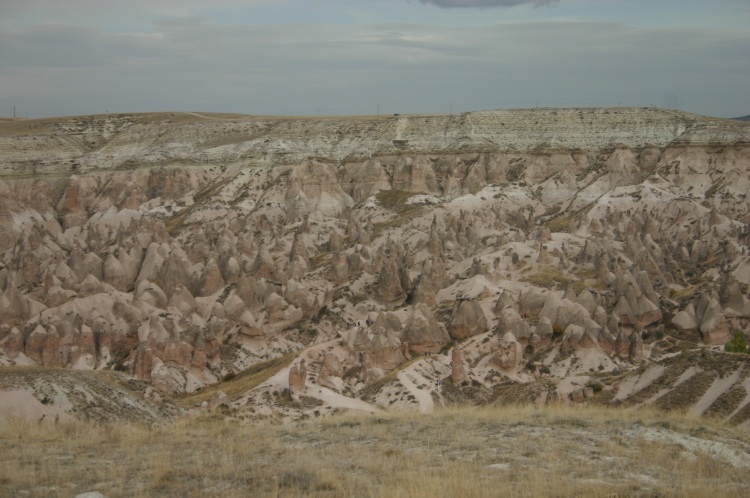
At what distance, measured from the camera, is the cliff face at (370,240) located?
144ft

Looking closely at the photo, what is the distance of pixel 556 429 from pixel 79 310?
124ft

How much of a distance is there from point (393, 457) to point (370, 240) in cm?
5491

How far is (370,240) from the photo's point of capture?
67938 millimetres

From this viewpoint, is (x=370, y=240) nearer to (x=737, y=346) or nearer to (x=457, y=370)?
(x=457, y=370)

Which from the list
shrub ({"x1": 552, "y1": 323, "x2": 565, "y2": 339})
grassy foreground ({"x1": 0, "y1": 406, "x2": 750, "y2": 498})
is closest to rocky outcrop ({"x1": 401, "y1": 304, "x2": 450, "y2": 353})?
shrub ({"x1": 552, "y1": 323, "x2": 565, "y2": 339})

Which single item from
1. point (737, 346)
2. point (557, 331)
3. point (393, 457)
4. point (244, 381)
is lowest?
point (244, 381)

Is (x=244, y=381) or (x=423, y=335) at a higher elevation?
(x=423, y=335)

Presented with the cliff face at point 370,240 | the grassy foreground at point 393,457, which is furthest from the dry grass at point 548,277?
the grassy foreground at point 393,457

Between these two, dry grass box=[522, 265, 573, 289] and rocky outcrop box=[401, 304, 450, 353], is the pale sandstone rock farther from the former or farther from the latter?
dry grass box=[522, 265, 573, 289]

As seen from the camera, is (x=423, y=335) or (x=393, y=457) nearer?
(x=393, y=457)

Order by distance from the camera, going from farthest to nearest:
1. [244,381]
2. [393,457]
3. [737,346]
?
[244,381] → [737,346] → [393,457]

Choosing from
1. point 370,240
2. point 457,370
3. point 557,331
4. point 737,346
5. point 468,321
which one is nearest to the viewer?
point 457,370

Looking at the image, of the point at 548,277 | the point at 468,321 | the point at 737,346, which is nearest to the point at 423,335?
the point at 468,321

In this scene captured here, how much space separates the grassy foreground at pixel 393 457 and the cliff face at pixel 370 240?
1783 cm
